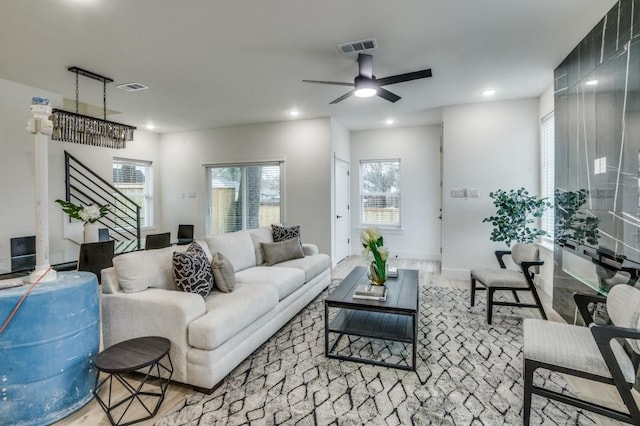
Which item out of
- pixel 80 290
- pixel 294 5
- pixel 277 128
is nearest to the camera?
pixel 80 290

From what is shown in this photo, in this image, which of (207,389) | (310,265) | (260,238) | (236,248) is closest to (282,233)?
(260,238)

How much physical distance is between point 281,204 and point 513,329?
4211mm

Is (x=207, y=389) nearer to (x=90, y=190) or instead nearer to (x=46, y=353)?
(x=46, y=353)

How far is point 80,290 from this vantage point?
78.9 inches

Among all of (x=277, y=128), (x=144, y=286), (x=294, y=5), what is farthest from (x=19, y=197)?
(x=294, y=5)

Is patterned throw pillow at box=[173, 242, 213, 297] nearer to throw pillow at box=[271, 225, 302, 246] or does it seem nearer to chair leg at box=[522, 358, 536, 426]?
throw pillow at box=[271, 225, 302, 246]

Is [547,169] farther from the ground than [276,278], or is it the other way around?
[547,169]

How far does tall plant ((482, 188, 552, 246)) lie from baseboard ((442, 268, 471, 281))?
0.86 metres

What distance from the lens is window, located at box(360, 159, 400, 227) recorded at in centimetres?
697

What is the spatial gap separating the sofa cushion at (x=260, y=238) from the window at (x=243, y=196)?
179cm

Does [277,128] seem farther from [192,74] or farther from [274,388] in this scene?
[274,388]

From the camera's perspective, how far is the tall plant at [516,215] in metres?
4.34

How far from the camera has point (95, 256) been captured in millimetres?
3303

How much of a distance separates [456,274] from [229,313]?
4.04 metres
